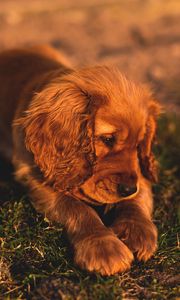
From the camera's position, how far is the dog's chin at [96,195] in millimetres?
3691

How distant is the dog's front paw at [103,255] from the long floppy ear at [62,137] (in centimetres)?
56

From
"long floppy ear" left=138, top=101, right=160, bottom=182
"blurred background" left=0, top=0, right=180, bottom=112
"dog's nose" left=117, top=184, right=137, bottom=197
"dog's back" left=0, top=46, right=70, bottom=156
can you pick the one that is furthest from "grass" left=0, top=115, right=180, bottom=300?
"blurred background" left=0, top=0, right=180, bottom=112

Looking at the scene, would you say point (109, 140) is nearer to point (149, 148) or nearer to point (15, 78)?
point (149, 148)

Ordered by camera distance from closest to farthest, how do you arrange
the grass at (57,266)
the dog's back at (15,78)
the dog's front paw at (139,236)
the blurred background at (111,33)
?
the grass at (57,266), the dog's front paw at (139,236), the dog's back at (15,78), the blurred background at (111,33)

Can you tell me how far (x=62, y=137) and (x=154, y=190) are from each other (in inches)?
43.5

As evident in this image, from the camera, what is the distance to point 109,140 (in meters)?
3.74

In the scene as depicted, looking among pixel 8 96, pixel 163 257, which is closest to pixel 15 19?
pixel 8 96

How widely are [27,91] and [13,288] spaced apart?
6.73 feet

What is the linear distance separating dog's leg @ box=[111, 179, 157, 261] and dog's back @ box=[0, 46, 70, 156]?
1.34 meters

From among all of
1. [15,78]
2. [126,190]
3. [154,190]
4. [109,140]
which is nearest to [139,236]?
[126,190]

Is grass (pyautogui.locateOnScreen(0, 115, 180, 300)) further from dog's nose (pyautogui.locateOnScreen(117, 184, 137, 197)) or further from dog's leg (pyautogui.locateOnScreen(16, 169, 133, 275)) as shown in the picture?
dog's nose (pyautogui.locateOnScreen(117, 184, 137, 197))

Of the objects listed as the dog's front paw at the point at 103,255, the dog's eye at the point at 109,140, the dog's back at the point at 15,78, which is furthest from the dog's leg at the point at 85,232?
the dog's back at the point at 15,78

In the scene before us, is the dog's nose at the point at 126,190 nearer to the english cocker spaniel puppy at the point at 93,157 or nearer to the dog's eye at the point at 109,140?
the english cocker spaniel puppy at the point at 93,157

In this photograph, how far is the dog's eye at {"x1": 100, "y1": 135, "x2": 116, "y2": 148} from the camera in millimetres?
3725
